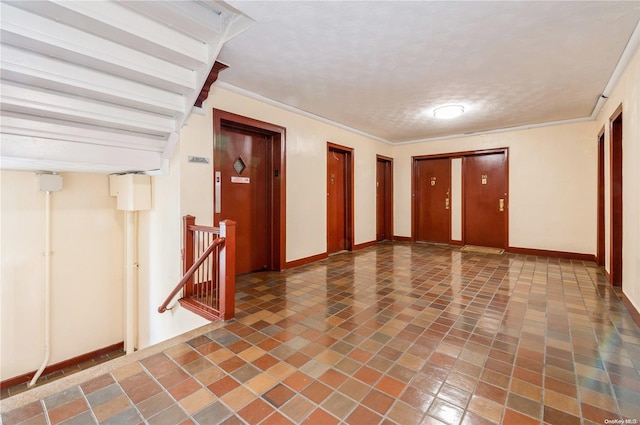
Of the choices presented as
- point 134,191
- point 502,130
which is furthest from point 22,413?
point 502,130

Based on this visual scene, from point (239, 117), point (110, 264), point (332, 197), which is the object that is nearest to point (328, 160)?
point (332, 197)

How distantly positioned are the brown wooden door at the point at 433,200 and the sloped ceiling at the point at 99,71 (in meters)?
5.74

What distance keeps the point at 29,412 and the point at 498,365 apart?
9.55 feet

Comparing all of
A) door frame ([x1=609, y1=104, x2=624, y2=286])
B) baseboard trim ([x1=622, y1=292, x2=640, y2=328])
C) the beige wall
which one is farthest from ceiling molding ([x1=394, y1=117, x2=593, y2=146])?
baseboard trim ([x1=622, y1=292, x2=640, y2=328])

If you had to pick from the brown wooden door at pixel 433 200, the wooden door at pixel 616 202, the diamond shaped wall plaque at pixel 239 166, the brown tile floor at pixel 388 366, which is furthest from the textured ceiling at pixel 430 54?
the brown tile floor at pixel 388 366

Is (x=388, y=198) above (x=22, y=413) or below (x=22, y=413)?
above

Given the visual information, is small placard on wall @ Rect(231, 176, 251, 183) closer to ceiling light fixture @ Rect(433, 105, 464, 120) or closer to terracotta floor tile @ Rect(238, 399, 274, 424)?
terracotta floor tile @ Rect(238, 399, 274, 424)

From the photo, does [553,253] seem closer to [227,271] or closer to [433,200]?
[433,200]

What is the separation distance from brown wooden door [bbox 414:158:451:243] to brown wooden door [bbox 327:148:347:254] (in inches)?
88.8

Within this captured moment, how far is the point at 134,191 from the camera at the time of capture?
3.54 metres

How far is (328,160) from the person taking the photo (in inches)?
223

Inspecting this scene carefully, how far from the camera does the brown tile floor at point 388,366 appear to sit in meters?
1.59

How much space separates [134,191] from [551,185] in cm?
704

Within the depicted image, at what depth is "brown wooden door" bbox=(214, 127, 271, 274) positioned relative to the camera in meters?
4.06
